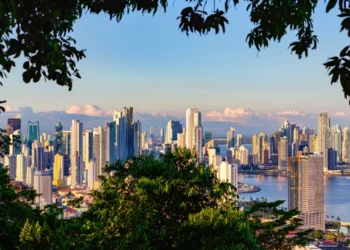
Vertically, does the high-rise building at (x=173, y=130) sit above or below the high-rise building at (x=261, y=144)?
above

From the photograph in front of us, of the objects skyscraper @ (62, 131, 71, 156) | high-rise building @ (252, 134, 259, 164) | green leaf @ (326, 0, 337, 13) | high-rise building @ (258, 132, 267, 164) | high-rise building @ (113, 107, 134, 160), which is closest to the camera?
green leaf @ (326, 0, 337, 13)

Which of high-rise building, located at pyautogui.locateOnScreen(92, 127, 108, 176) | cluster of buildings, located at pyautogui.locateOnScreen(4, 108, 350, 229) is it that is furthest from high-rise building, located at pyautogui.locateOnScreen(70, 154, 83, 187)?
high-rise building, located at pyautogui.locateOnScreen(92, 127, 108, 176)

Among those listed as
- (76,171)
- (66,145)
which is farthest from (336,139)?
(76,171)

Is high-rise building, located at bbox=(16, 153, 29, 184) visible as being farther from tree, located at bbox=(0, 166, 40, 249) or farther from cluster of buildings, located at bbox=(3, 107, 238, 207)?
tree, located at bbox=(0, 166, 40, 249)

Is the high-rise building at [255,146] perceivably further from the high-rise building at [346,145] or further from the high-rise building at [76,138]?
the high-rise building at [76,138]

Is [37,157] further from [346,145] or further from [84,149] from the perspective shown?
[346,145]

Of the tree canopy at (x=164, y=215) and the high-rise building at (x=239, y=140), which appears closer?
the tree canopy at (x=164, y=215)

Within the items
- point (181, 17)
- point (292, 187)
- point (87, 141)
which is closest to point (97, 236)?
point (181, 17)

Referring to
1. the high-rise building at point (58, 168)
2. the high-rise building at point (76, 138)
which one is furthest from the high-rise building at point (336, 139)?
the high-rise building at point (58, 168)
